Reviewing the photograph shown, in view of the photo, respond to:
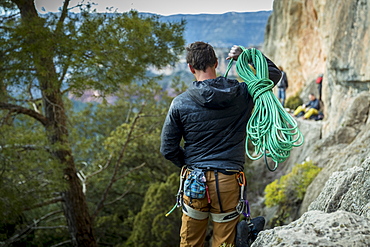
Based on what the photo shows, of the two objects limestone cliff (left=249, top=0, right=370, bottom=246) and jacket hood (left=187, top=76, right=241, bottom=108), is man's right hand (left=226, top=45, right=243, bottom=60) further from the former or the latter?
limestone cliff (left=249, top=0, right=370, bottom=246)

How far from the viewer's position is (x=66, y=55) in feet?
18.5

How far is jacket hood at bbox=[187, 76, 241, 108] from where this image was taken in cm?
249

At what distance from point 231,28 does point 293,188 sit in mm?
48248

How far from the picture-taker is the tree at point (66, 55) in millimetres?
5453

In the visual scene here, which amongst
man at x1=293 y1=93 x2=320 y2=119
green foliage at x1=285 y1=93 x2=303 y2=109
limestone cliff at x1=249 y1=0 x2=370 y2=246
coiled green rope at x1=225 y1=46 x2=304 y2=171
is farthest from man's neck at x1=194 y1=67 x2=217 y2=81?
green foliage at x1=285 y1=93 x2=303 y2=109

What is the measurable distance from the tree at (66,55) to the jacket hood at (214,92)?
331cm

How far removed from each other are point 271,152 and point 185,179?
2.12ft

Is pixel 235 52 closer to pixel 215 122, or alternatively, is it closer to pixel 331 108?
pixel 215 122

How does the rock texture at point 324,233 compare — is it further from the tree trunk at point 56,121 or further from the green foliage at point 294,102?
the green foliage at point 294,102

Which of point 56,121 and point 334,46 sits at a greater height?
point 334,46

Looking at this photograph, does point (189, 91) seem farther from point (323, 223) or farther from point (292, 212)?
point (292, 212)

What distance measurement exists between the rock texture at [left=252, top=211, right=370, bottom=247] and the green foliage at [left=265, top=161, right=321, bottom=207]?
4.88 m

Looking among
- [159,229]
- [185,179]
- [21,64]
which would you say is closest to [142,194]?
[159,229]

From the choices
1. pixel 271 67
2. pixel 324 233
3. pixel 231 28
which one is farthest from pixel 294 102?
pixel 231 28
